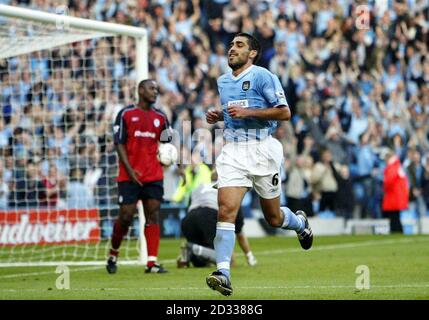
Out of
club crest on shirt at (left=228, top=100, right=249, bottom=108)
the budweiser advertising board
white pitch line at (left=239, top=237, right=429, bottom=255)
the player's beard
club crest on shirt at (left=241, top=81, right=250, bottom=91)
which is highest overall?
the player's beard

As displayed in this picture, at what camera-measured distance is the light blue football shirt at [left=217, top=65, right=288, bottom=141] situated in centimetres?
1071

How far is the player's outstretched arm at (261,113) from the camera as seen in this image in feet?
34.0

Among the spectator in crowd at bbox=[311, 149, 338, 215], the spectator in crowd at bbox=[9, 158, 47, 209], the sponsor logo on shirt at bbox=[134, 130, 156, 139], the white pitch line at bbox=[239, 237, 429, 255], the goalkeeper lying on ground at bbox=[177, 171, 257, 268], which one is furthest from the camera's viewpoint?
the spectator in crowd at bbox=[311, 149, 338, 215]

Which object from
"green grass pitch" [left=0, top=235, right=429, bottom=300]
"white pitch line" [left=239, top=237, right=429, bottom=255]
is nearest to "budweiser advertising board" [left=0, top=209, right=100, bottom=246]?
"green grass pitch" [left=0, top=235, right=429, bottom=300]

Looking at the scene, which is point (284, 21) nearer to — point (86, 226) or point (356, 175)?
point (356, 175)

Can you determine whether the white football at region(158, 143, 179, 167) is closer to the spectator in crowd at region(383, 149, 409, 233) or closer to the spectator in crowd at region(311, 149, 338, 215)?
the spectator in crowd at region(383, 149, 409, 233)

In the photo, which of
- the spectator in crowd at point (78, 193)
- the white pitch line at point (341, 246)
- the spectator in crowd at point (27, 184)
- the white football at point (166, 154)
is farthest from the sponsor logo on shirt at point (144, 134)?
the spectator in crowd at point (78, 193)

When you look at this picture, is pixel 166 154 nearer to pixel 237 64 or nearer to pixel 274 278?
pixel 274 278

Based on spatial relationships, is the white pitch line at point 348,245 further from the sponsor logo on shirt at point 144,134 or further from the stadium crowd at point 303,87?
the sponsor logo on shirt at point 144,134

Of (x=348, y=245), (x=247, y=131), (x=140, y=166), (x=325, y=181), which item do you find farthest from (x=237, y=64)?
(x=325, y=181)

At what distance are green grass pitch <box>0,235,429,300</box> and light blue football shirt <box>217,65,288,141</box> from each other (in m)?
1.60

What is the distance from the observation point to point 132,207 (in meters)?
14.5

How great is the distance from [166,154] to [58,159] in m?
6.32

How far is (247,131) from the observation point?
1076cm
